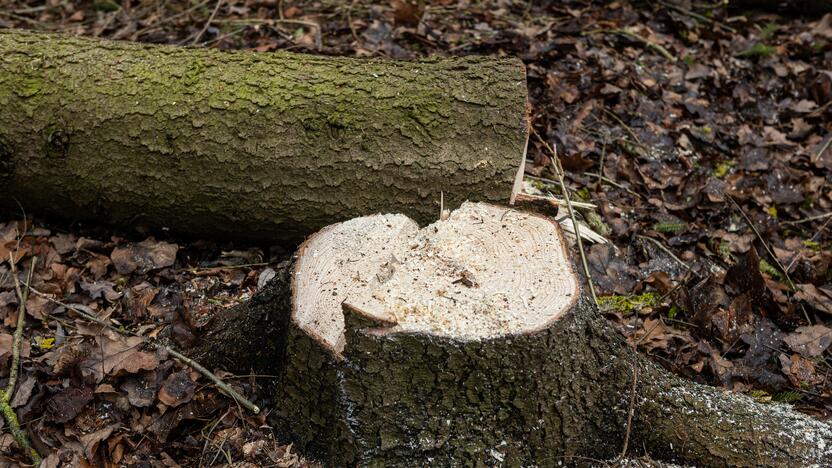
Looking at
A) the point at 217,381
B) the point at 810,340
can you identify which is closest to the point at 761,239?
the point at 810,340

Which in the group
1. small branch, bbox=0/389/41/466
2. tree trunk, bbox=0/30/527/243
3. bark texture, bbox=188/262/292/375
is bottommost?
small branch, bbox=0/389/41/466

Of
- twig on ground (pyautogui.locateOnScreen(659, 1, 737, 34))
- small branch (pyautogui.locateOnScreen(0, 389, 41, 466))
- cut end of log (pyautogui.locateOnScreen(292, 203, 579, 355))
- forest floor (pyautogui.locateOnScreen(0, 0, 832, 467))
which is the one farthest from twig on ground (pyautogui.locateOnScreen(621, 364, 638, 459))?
twig on ground (pyautogui.locateOnScreen(659, 1, 737, 34))

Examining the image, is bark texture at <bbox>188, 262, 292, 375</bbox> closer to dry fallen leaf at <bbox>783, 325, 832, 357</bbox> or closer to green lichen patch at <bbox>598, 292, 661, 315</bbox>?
green lichen patch at <bbox>598, 292, 661, 315</bbox>

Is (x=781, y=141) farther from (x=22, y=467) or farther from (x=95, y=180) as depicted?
(x=22, y=467)

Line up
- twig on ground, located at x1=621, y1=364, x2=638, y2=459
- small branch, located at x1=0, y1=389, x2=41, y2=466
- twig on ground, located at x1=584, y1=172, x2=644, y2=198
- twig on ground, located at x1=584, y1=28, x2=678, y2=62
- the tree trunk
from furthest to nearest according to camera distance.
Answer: twig on ground, located at x1=584, y1=28, x2=678, y2=62, twig on ground, located at x1=584, y1=172, x2=644, y2=198, the tree trunk, small branch, located at x1=0, y1=389, x2=41, y2=466, twig on ground, located at x1=621, y1=364, x2=638, y2=459

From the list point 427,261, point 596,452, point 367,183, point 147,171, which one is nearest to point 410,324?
point 427,261

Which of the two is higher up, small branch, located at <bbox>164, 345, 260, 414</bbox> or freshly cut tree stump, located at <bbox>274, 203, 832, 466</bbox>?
freshly cut tree stump, located at <bbox>274, 203, 832, 466</bbox>
